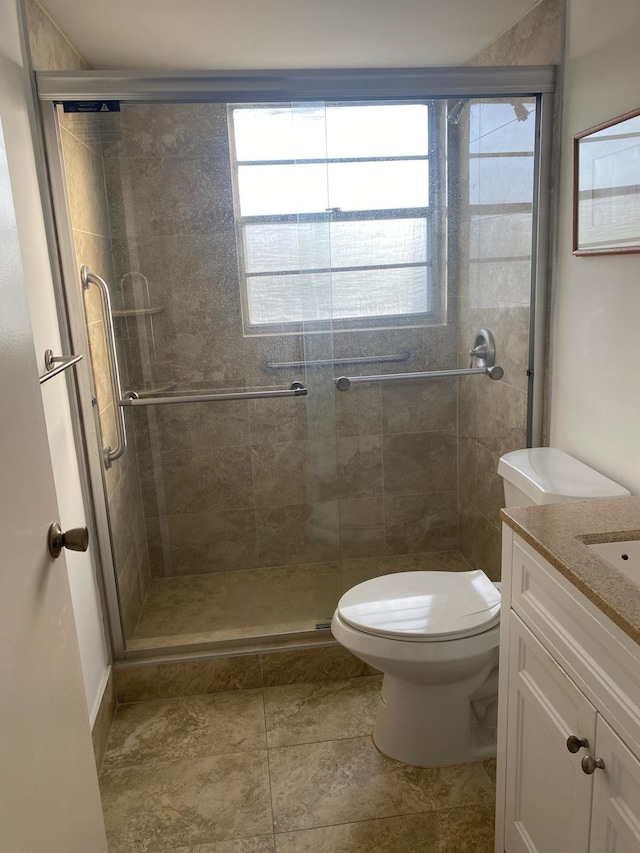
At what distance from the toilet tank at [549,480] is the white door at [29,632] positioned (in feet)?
4.23

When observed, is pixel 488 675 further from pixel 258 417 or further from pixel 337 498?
pixel 258 417

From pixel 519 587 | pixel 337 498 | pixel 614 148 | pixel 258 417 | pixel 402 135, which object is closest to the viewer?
pixel 519 587

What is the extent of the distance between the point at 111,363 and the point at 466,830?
1837 millimetres

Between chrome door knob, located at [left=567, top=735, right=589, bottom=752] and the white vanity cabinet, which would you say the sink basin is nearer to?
the white vanity cabinet

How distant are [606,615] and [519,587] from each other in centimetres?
37

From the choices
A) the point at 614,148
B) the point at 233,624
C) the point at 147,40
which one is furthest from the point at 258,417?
the point at 614,148

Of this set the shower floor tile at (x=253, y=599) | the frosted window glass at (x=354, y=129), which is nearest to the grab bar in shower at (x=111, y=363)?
the shower floor tile at (x=253, y=599)

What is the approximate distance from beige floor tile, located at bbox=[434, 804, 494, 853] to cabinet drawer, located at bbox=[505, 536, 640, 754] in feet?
2.50

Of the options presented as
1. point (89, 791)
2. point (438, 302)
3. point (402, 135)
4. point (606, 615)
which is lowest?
point (89, 791)

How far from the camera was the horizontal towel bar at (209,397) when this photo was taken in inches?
A: 99.0

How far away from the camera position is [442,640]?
1.85 m

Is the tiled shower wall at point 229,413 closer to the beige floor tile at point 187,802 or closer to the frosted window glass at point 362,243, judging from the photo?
the frosted window glass at point 362,243

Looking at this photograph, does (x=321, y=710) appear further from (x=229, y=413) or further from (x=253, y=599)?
(x=229, y=413)

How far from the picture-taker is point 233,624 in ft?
8.61
